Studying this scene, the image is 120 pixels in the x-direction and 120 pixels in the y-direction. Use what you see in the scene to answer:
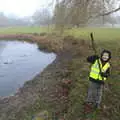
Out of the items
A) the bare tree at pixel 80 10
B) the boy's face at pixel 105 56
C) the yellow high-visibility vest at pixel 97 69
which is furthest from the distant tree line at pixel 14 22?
the boy's face at pixel 105 56

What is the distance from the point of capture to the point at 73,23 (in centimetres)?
2088

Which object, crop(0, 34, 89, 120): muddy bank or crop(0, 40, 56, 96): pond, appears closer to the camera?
crop(0, 34, 89, 120): muddy bank

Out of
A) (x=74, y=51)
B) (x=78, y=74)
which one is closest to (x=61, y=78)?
(x=78, y=74)

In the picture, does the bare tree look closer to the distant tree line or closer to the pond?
the pond

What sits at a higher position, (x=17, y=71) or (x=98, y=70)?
(x=98, y=70)

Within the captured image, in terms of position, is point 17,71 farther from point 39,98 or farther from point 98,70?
point 98,70

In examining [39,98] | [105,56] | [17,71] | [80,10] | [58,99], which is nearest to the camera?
[105,56]

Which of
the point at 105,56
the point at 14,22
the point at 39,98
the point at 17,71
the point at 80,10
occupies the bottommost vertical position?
the point at 39,98

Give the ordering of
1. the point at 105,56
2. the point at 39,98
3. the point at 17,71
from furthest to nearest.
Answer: the point at 17,71
the point at 39,98
the point at 105,56

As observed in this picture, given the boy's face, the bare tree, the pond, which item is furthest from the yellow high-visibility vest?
the bare tree

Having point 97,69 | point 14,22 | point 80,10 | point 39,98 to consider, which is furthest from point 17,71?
point 14,22

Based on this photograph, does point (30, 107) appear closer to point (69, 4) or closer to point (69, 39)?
point (69, 4)

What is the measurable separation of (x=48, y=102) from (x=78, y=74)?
440 cm

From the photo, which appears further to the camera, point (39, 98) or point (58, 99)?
point (39, 98)
